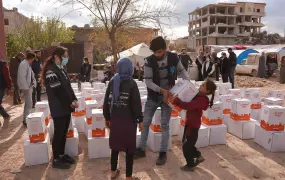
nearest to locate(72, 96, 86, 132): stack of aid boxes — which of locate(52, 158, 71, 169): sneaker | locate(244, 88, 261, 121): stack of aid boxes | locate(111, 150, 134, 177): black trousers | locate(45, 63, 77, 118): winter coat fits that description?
locate(52, 158, 71, 169): sneaker

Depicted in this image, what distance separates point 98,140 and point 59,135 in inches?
24.6

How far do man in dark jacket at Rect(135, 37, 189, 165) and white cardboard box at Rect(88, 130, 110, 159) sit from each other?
31.4 inches

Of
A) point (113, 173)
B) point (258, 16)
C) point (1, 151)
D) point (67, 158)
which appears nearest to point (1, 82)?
point (1, 151)

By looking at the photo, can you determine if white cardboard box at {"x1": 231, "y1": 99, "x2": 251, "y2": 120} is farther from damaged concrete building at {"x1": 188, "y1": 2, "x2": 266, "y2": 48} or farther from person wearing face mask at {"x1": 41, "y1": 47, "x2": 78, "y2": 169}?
damaged concrete building at {"x1": 188, "y1": 2, "x2": 266, "y2": 48}

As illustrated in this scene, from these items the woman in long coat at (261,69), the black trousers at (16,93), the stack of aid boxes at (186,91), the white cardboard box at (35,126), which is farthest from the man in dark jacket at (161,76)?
the woman in long coat at (261,69)

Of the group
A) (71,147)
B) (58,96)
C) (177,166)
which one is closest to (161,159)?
(177,166)

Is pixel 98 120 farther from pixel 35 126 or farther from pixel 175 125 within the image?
pixel 175 125

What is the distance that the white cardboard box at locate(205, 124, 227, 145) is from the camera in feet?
14.3

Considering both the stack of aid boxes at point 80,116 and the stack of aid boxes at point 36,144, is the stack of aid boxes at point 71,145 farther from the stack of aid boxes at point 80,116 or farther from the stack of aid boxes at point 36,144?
A: the stack of aid boxes at point 80,116

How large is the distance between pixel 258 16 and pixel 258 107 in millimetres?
66548

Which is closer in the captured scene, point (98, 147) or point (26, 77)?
point (98, 147)

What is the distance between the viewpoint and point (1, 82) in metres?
5.77

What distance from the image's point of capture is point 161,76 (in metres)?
3.51

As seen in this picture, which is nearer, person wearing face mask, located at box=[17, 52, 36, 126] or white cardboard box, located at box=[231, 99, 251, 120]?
white cardboard box, located at box=[231, 99, 251, 120]
